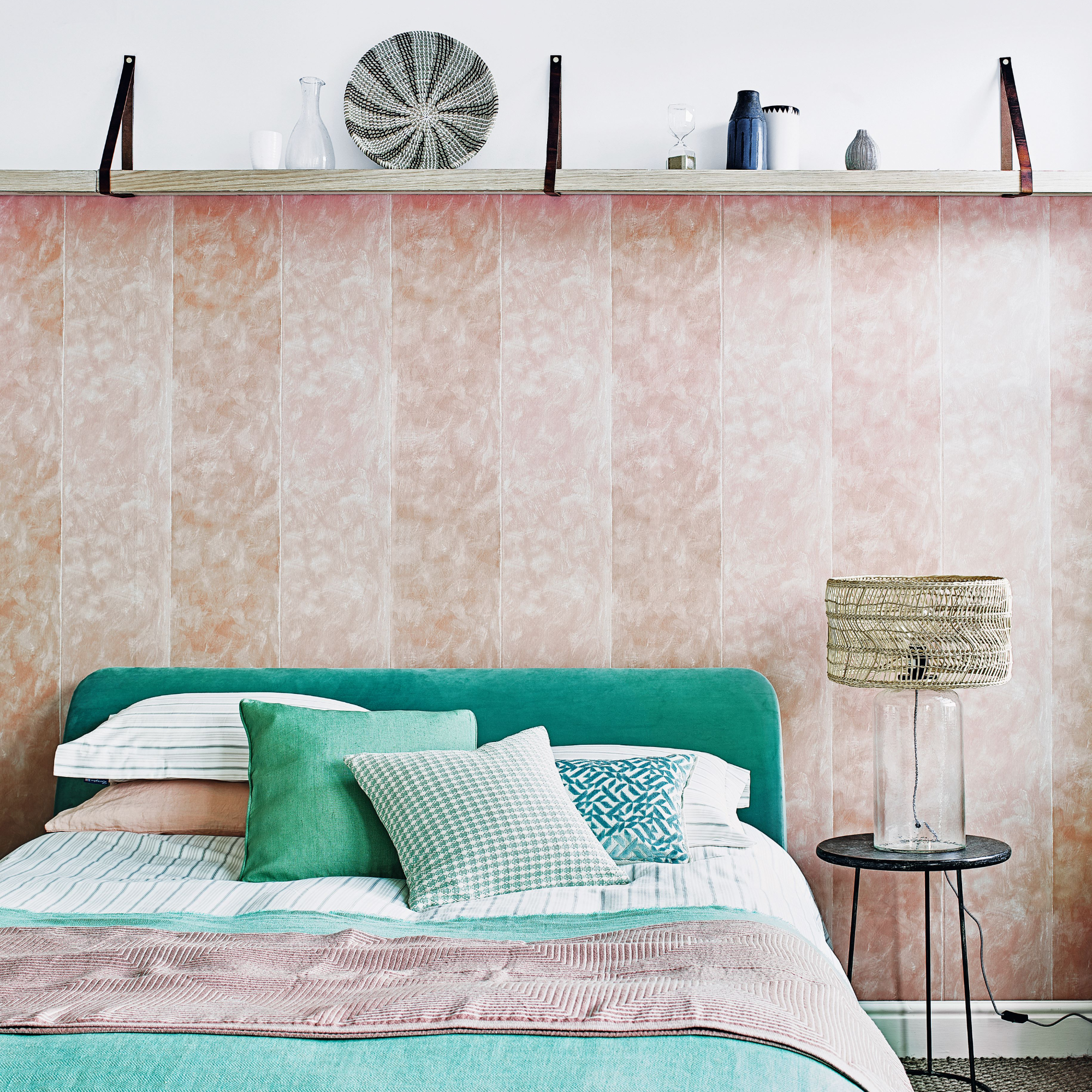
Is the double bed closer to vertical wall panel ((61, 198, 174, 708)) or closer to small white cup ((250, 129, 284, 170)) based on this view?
vertical wall panel ((61, 198, 174, 708))

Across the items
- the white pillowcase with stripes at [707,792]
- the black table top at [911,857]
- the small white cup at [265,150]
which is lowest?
the black table top at [911,857]

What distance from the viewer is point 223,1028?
131cm

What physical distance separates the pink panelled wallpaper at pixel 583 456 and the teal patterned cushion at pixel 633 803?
0.56m

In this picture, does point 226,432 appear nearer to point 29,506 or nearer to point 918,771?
point 29,506

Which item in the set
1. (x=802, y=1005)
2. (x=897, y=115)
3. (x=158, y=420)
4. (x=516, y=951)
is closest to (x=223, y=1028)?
(x=516, y=951)

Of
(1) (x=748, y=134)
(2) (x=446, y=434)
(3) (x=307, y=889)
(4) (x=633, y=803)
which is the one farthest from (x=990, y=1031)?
(1) (x=748, y=134)

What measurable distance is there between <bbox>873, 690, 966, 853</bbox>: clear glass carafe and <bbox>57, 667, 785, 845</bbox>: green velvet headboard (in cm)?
26

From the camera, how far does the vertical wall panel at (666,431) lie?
9.52 ft

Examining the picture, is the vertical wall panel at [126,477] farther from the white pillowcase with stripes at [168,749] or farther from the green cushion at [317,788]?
the green cushion at [317,788]

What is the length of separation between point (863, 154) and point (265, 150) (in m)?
1.59

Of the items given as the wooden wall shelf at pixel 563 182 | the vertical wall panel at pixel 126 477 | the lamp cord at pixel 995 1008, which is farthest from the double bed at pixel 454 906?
the wooden wall shelf at pixel 563 182

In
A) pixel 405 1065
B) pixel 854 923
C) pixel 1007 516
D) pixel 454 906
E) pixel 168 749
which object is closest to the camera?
pixel 405 1065

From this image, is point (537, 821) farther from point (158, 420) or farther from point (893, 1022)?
point (158, 420)

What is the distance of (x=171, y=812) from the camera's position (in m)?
2.46
